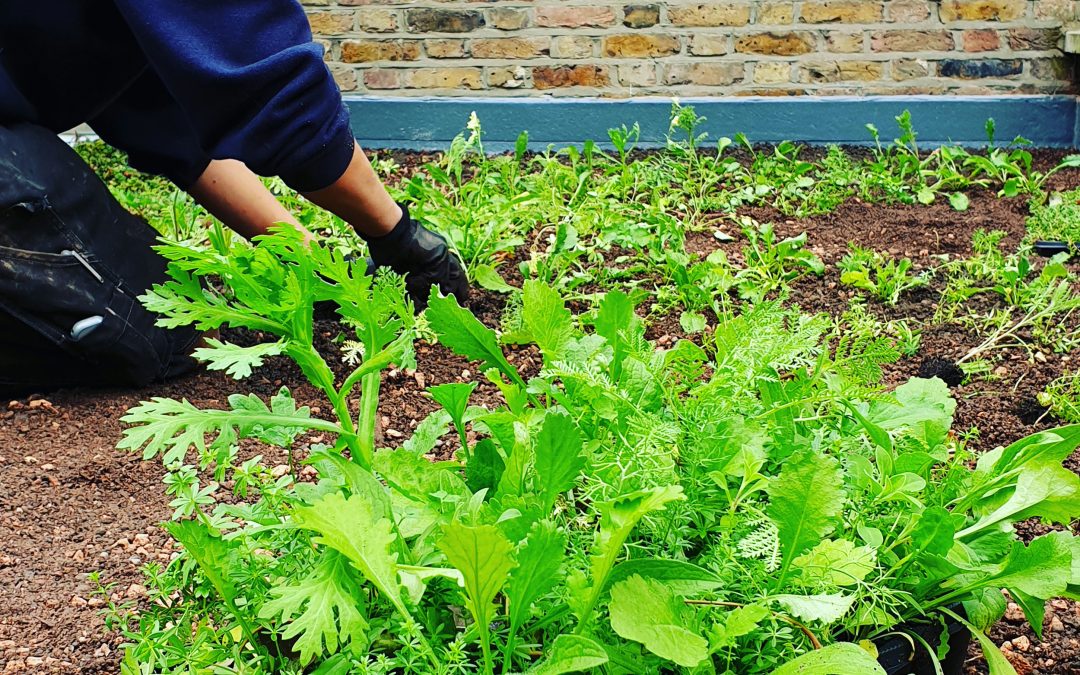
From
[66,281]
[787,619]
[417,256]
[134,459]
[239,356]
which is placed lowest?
[134,459]

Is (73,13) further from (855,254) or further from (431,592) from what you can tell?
(855,254)

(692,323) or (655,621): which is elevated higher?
(655,621)

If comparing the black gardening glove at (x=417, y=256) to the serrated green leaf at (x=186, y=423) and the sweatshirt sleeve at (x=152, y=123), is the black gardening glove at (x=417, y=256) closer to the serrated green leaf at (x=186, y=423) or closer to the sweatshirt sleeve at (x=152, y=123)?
the sweatshirt sleeve at (x=152, y=123)

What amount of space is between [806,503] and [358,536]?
48 cm

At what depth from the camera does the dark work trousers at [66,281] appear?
2123 mm

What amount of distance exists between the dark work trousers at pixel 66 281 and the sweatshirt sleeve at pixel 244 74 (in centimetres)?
40

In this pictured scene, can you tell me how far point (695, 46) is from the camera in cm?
406

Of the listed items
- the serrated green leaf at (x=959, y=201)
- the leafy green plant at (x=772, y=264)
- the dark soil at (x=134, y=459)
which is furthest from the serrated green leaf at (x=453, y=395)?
the serrated green leaf at (x=959, y=201)

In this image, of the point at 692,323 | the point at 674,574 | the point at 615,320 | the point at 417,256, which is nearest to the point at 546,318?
the point at 615,320

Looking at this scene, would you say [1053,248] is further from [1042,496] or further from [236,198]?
[236,198]

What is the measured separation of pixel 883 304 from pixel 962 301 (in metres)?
0.21

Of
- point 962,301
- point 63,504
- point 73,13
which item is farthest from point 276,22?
point 962,301

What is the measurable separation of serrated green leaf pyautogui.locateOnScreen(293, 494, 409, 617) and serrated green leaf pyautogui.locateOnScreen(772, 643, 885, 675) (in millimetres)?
390

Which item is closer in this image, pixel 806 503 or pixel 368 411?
pixel 806 503
